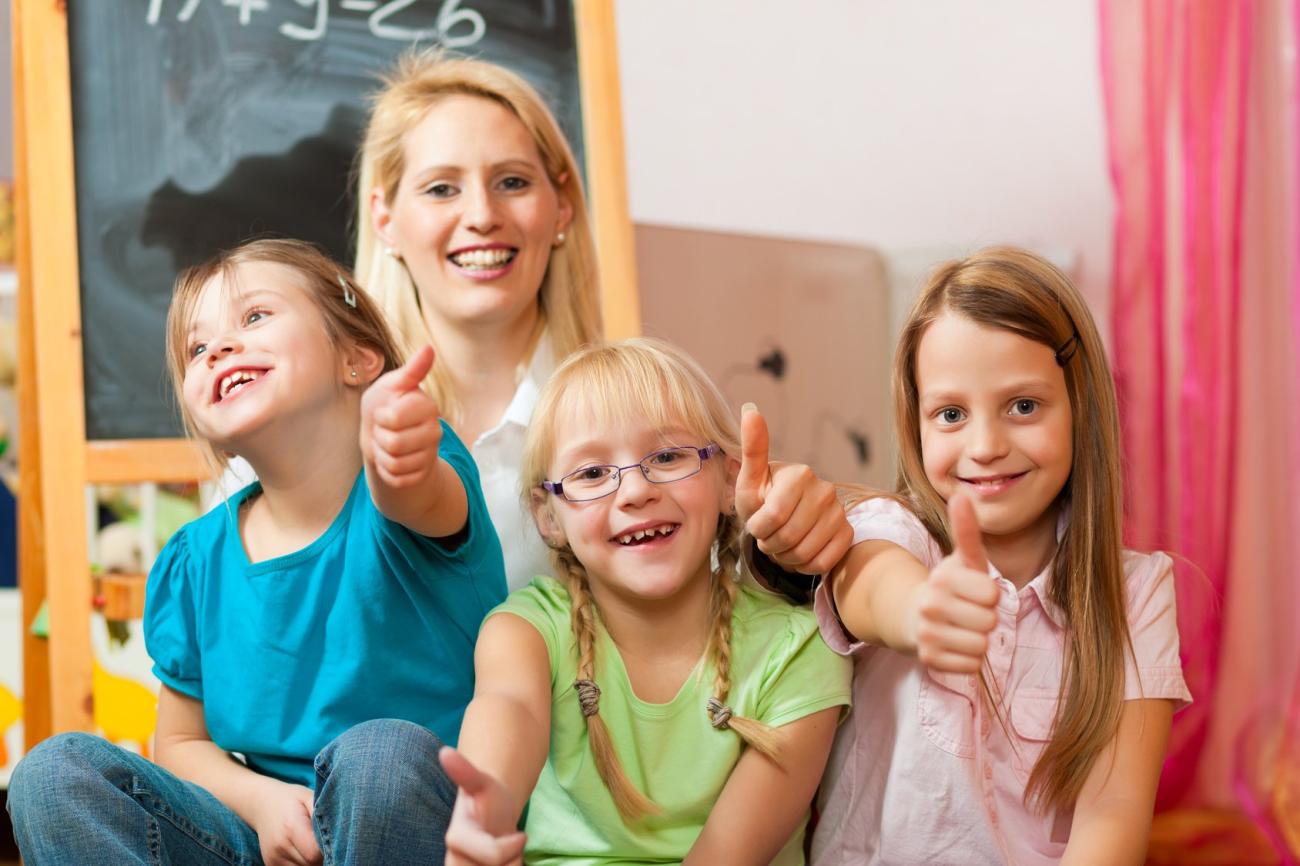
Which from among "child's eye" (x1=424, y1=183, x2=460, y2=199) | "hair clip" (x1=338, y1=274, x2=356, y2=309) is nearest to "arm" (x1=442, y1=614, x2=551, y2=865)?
"hair clip" (x1=338, y1=274, x2=356, y2=309)

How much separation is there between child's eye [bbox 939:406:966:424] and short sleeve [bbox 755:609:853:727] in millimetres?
208

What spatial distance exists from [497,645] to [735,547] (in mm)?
233

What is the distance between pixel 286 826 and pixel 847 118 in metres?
1.67

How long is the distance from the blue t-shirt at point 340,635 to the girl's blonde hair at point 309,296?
5.1 inches

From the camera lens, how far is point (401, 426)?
3.09 feet

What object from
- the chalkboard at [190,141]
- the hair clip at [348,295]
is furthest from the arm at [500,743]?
the chalkboard at [190,141]

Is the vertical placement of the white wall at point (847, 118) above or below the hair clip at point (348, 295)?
above

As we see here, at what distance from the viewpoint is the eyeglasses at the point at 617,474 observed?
1076mm

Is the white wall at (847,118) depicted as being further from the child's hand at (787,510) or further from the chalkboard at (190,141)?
the child's hand at (787,510)

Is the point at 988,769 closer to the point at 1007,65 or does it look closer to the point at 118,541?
the point at 118,541

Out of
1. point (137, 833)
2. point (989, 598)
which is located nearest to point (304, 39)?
point (137, 833)

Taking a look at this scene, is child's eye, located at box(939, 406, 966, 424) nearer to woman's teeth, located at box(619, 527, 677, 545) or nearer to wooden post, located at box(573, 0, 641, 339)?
woman's teeth, located at box(619, 527, 677, 545)

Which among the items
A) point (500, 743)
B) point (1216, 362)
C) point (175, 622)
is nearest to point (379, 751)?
point (500, 743)

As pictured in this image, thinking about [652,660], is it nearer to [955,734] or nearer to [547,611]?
[547,611]
